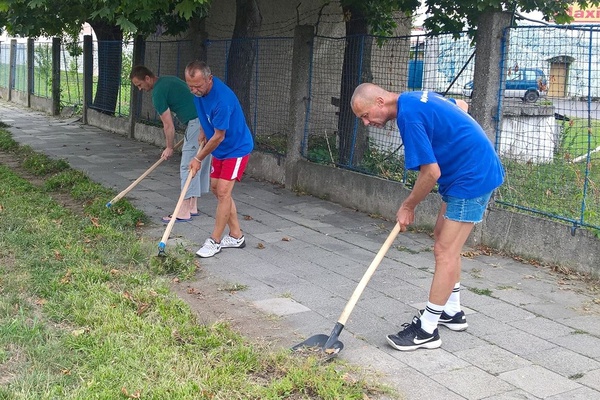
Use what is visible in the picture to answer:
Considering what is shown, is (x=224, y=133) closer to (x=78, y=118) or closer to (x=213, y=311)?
(x=213, y=311)

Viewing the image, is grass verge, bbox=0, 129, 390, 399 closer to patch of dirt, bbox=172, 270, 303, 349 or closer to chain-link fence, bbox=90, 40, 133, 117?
patch of dirt, bbox=172, 270, 303, 349

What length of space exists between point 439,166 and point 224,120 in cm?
236

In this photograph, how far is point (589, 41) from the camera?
234 inches

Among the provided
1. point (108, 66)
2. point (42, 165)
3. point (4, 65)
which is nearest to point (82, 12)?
point (42, 165)

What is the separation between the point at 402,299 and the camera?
5.30 meters

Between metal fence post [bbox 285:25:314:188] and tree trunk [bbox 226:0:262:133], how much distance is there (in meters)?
1.81

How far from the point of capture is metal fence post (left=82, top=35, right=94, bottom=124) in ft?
58.6

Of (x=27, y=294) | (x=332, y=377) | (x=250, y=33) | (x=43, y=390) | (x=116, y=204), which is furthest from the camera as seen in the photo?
(x=250, y=33)

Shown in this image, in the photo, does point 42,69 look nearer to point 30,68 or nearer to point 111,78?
point 30,68

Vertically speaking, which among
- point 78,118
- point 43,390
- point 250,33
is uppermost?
point 250,33

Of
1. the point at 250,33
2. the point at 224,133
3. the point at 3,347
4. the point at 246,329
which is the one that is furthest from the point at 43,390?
the point at 250,33

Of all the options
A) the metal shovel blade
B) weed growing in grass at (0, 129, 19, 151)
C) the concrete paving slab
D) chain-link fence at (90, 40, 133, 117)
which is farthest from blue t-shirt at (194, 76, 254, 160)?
chain-link fence at (90, 40, 133, 117)

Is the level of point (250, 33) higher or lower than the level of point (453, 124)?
higher

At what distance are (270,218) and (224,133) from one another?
6.60ft
